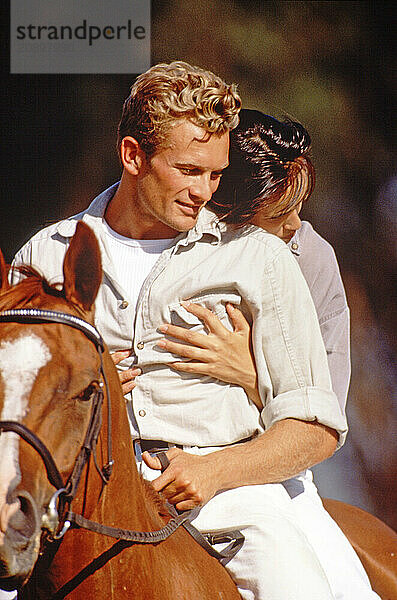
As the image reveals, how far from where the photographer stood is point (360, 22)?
3.31 metres

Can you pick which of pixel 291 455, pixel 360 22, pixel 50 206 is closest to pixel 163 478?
pixel 291 455

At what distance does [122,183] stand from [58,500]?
130 cm

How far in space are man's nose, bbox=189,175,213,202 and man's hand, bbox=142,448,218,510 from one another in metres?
0.78

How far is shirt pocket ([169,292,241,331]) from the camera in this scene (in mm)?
2307

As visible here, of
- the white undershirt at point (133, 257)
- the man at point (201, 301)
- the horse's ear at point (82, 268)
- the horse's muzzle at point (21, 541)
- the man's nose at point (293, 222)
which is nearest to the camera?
the horse's muzzle at point (21, 541)

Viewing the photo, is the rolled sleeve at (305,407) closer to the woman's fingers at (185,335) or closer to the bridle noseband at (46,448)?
the woman's fingers at (185,335)

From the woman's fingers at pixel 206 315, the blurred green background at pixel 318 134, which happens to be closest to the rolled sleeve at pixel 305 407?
the woman's fingers at pixel 206 315

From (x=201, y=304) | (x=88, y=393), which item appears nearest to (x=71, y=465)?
(x=88, y=393)

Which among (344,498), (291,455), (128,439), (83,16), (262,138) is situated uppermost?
(83,16)

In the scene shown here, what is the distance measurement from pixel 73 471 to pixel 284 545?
27.5 inches

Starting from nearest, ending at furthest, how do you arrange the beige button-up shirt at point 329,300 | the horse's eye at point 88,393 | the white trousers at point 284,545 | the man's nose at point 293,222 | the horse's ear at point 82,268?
1. the horse's eye at point 88,393
2. the horse's ear at point 82,268
3. the white trousers at point 284,545
4. the man's nose at point 293,222
5. the beige button-up shirt at point 329,300

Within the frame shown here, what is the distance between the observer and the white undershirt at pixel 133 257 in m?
2.39

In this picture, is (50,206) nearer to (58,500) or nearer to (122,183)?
(122,183)

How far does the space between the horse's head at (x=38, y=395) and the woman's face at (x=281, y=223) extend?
1160 millimetres
